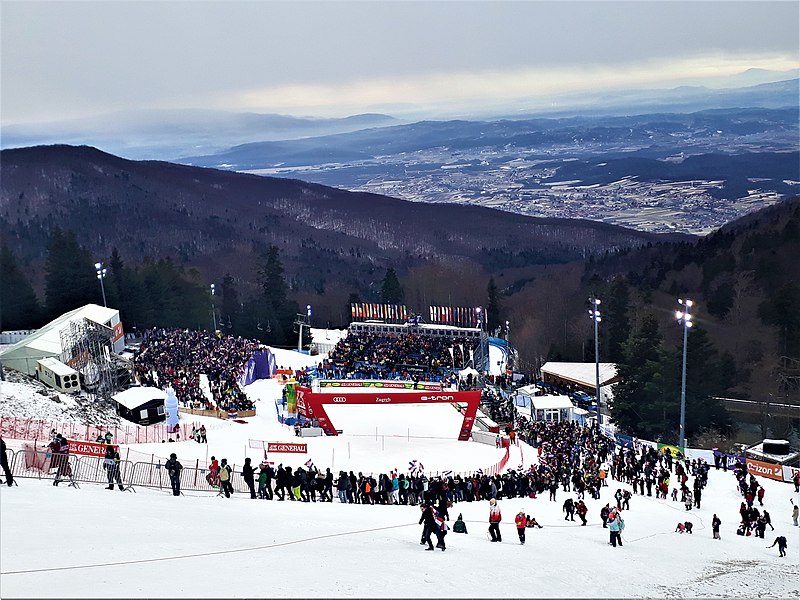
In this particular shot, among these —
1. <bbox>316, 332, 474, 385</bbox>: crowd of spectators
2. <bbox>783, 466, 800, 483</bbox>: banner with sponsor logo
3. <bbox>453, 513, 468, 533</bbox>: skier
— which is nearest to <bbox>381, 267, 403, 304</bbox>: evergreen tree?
<bbox>316, 332, 474, 385</bbox>: crowd of spectators

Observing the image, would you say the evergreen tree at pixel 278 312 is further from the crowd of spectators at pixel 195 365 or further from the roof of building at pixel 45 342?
the roof of building at pixel 45 342

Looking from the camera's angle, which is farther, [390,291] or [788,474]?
[390,291]

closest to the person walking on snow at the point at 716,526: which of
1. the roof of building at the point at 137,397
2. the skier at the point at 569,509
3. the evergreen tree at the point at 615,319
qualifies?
the skier at the point at 569,509

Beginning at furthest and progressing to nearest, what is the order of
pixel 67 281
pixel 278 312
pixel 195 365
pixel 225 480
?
pixel 278 312, pixel 67 281, pixel 195 365, pixel 225 480

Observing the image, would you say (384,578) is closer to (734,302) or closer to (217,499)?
(217,499)

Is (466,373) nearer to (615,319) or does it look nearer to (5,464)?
(615,319)

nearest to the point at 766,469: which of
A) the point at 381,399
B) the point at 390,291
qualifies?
the point at 381,399
